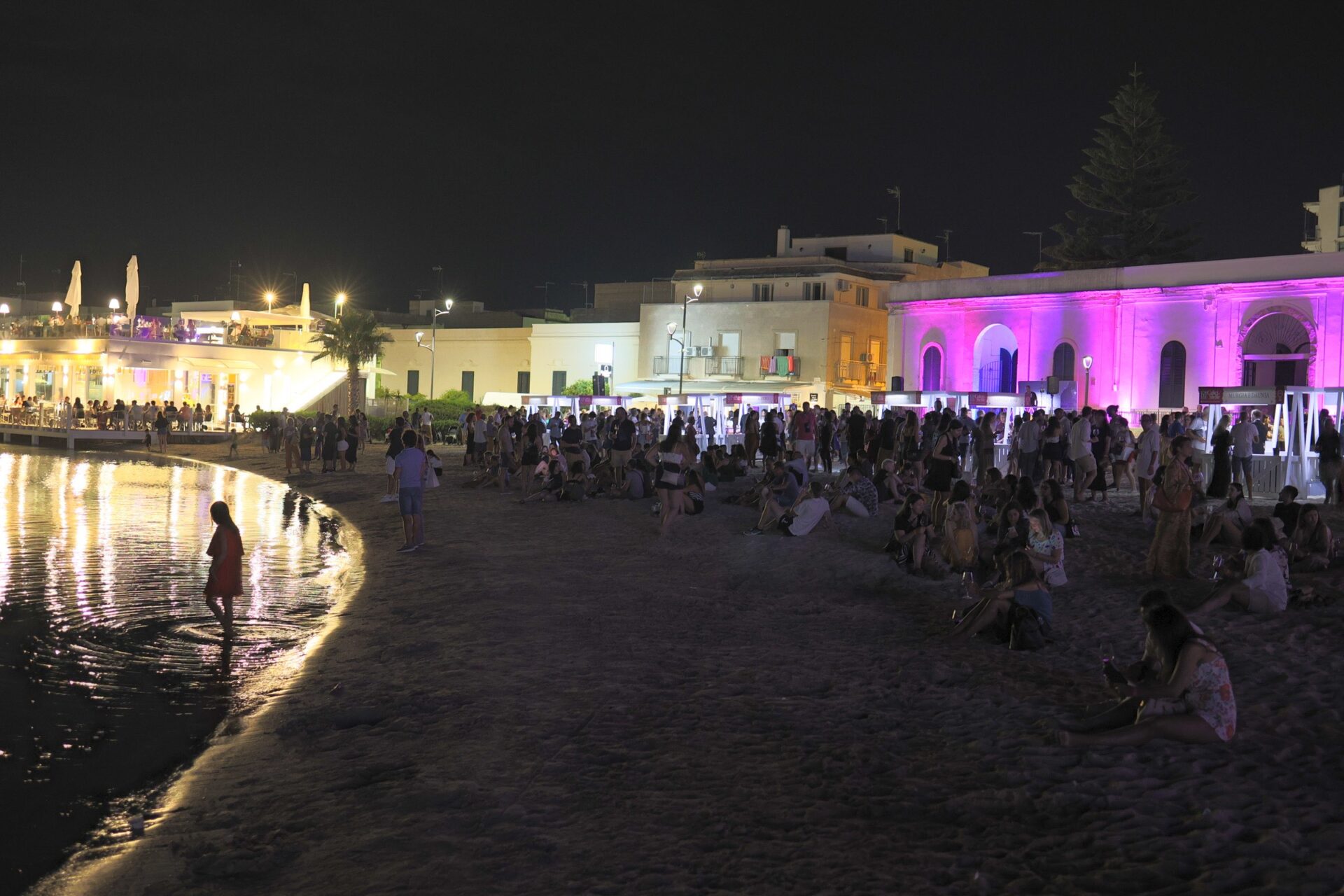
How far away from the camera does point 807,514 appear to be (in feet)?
45.4

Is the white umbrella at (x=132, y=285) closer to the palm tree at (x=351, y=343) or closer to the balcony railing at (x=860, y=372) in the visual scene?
the palm tree at (x=351, y=343)

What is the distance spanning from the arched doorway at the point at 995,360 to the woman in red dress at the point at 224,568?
29356mm

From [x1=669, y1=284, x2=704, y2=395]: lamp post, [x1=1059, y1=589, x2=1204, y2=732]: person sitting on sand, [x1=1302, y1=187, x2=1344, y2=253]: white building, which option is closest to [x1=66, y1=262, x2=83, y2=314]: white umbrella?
[x1=669, y1=284, x2=704, y2=395]: lamp post

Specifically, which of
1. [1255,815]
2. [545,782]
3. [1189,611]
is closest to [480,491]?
[1189,611]

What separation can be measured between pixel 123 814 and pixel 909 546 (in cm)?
786

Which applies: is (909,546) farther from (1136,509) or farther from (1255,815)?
(1255,815)

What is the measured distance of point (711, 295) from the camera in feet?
158

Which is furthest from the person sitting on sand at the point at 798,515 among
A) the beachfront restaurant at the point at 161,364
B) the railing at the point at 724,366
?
the railing at the point at 724,366

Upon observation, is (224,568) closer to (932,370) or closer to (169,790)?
(169,790)

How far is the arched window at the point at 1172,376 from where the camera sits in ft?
104

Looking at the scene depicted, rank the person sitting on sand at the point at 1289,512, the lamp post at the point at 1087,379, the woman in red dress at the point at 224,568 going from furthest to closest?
1. the lamp post at the point at 1087,379
2. the person sitting on sand at the point at 1289,512
3. the woman in red dress at the point at 224,568

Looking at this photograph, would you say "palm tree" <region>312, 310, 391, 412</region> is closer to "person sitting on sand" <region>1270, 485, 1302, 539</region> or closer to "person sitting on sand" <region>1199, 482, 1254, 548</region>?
"person sitting on sand" <region>1199, 482, 1254, 548</region>

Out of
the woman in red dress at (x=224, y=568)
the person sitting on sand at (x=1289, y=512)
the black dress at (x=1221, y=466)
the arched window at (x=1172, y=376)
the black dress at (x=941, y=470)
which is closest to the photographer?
the woman in red dress at (x=224, y=568)

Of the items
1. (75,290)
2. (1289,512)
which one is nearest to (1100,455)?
(1289,512)
